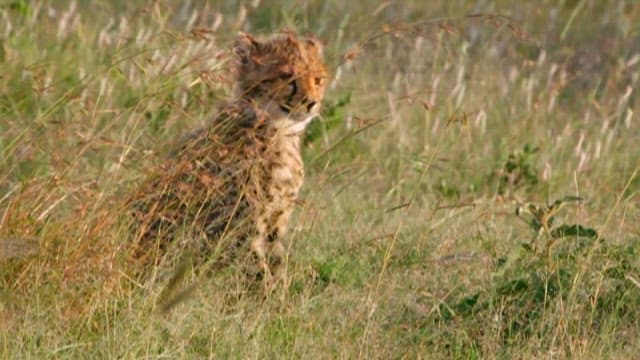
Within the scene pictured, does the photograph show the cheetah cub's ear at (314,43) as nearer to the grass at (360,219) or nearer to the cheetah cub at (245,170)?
the cheetah cub at (245,170)

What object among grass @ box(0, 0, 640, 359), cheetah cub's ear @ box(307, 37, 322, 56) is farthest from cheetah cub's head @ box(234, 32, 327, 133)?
grass @ box(0, 0, 640, 359)

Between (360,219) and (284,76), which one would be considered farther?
(360,219)

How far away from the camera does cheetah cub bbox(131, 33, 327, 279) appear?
518 cm

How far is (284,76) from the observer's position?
5.75 metres

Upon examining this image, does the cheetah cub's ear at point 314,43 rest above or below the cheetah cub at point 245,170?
above

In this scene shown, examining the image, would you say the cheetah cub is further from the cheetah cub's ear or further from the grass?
the grass

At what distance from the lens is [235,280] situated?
5.12m

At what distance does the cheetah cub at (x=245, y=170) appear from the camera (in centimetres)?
518

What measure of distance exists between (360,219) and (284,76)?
38.3 inches

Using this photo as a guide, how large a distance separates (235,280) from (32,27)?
11.9 ft

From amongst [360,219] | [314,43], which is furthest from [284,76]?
[360,219]

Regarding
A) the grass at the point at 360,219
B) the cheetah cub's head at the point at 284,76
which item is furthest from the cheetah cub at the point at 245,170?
Result: the grass at the point at 360,219

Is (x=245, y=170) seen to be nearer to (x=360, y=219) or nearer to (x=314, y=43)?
(x=314, y=43)

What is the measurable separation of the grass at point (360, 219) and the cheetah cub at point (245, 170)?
4.5 inches
